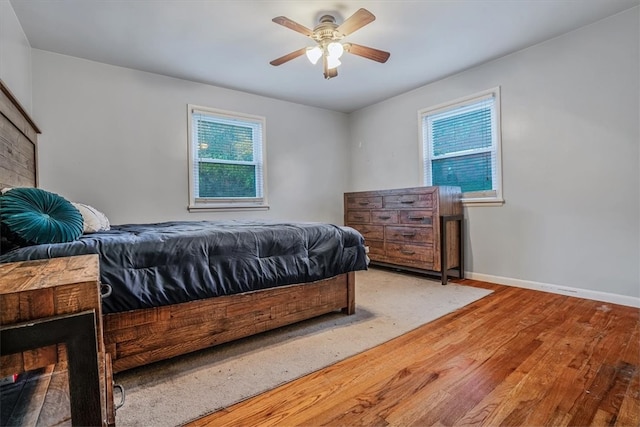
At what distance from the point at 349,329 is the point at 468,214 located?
2.25 meters

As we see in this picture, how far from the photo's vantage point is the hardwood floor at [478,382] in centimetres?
125

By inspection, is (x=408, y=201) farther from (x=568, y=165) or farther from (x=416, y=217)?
(x=568, y=165)

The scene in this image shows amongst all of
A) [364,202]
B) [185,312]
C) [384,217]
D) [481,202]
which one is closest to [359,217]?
[364,202]

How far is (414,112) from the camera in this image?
13.3 feet

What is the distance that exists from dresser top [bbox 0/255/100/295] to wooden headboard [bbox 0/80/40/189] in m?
1.72

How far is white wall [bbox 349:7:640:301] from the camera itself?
8.18 feet

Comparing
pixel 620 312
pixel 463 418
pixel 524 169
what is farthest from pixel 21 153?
pixel 620 312

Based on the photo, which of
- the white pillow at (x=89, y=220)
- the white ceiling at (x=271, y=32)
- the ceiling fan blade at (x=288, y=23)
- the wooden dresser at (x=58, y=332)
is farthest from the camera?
the white ceiling at (x=271, y=32)

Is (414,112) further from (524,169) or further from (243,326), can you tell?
(243,326)

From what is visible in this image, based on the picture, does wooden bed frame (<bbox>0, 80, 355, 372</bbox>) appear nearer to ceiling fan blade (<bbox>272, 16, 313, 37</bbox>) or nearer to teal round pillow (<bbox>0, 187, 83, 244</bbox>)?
teal round pillow (<bbox>0, 187, 83, 244</bbox>)

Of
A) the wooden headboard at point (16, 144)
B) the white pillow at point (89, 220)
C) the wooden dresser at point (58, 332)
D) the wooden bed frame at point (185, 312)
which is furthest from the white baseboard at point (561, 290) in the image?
the wooden headboard at point (16, 144)

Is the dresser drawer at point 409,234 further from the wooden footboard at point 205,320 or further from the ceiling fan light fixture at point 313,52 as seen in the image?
the ceiling fan light fixture at point 313,52

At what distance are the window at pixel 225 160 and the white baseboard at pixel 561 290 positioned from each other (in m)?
2.88

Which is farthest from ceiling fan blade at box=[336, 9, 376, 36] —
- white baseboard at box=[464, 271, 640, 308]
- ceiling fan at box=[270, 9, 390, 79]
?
white baseboard at box=[464, 271, 640, 308]
